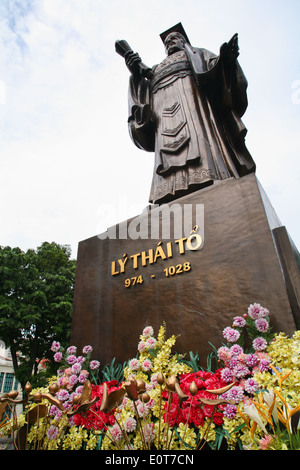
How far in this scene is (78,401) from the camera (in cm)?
152

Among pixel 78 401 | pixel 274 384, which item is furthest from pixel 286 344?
pixel 78 401

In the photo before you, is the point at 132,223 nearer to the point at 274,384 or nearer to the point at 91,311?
the point at 91,311

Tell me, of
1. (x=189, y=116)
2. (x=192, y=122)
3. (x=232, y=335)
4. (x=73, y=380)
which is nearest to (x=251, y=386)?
(x=232, y=335)

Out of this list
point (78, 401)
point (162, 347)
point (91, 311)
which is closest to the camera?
point (78, 401)

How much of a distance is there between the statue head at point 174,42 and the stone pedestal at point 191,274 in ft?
11.9

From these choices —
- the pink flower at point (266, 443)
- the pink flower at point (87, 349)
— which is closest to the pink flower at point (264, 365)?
the pink flower at point (266, 443)

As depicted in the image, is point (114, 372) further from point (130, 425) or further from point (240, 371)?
point (240, 371)

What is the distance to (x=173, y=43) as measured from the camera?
5508 mm

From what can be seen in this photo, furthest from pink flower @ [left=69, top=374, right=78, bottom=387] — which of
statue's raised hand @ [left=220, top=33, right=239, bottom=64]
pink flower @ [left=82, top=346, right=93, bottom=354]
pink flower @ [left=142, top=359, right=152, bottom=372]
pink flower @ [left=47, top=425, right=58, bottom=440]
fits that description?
statue's raised hand @ [left=220, top=33, right=239, bottom=64]

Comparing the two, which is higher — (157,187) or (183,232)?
(157,187)

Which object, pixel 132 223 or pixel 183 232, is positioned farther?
pixel 132 223
